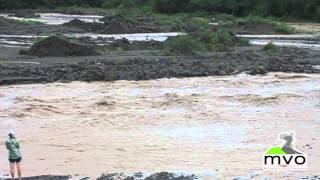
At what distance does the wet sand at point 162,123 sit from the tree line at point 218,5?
190 ft

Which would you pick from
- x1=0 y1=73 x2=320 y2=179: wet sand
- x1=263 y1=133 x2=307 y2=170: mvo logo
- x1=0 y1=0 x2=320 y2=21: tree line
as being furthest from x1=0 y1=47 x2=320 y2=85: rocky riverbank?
x1=0 y1=0 x2=320 y2=21: tree line

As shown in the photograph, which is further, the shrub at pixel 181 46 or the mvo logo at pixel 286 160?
the shrub at pixel 181 46

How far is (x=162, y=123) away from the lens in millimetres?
22500

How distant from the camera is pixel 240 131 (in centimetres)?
2092

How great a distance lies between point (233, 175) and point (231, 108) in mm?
10057

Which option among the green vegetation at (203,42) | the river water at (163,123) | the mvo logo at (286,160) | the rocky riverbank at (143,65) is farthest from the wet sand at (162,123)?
the green vegetation at (203,42)

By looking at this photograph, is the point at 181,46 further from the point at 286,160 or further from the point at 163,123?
the point at 286,160

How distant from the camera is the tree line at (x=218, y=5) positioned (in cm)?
8938

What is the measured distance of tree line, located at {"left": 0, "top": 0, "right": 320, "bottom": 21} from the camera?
89375 mm

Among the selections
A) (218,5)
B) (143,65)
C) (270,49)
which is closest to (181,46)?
(270,49)

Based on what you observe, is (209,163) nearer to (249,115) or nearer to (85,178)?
(85,178)

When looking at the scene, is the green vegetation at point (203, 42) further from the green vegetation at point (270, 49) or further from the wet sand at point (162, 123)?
the wet sand at point (162, 123)

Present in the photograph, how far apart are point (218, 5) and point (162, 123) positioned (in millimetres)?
84012

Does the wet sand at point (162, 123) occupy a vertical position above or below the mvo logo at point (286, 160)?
below
